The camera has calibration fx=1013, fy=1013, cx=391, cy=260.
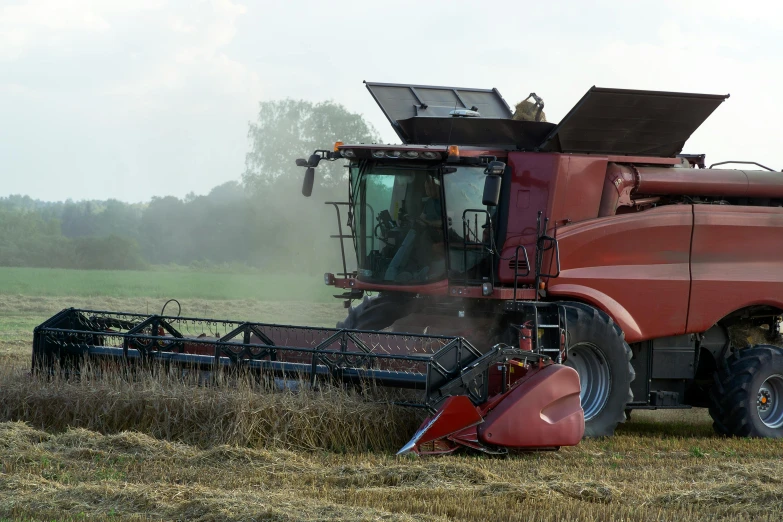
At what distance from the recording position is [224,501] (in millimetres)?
4656

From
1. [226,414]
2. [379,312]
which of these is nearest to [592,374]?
[379,312]

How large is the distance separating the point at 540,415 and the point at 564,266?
1.80 meters

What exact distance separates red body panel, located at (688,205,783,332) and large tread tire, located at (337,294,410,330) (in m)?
2.43

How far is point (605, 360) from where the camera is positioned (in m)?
7.75

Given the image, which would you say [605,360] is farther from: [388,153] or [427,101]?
[427,101]

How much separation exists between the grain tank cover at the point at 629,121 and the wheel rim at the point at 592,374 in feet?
5.33

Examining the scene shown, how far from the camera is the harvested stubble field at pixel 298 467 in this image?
4.75 m

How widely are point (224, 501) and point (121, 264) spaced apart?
3397cm

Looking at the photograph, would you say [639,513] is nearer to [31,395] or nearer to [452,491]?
[452,491]

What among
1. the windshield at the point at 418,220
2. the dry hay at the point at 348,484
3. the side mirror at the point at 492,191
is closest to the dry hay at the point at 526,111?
the windshield at the point at 418,220

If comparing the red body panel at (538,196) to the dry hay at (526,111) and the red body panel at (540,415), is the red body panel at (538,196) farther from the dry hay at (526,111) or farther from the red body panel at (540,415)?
the red body panel at (540,415)

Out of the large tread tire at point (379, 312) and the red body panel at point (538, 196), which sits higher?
the red body panel at point (538, 196)

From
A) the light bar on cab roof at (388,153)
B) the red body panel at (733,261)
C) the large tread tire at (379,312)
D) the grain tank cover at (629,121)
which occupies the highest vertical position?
the grain tank cover at (629,121)

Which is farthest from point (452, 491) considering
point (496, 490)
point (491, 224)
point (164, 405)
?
point (491, 224)
